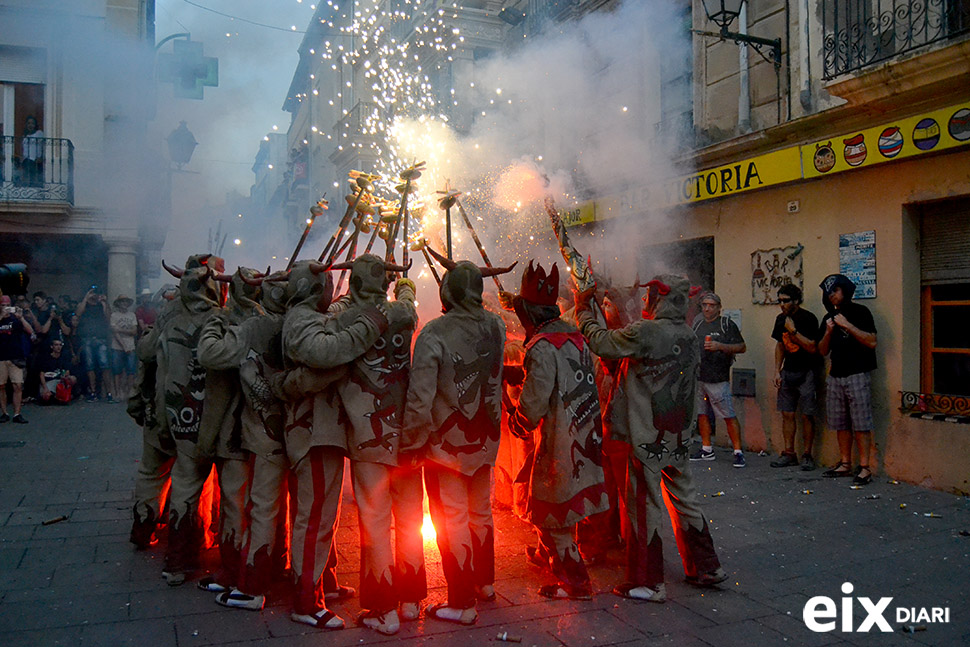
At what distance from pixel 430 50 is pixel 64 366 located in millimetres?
8996

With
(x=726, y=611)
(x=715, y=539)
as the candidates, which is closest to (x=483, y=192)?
(x=715, y=539)

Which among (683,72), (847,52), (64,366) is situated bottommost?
(64,366)

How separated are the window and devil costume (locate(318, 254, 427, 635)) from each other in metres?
5.66

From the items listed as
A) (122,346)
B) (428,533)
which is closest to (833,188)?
(428,533)

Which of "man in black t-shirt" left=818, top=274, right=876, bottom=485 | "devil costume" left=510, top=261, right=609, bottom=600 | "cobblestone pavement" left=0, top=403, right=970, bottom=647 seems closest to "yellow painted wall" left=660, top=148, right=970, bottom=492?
"man in black t-shirt" left=818, top=274, right=876, bottom=485

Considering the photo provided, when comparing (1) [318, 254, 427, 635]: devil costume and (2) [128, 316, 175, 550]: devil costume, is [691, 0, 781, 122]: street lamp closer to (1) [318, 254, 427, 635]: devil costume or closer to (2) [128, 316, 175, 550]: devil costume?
(1) [318, 254, 427, 635]: devil costume

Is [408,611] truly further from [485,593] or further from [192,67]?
[192,67]

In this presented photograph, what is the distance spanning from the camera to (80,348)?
13.0 m

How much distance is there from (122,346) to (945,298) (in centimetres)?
1224

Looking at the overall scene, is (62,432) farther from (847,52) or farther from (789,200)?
(847,52)

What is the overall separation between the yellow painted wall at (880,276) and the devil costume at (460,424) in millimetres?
4765

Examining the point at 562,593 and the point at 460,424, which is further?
the point at 562,593

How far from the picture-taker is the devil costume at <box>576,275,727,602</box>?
4285 millimetres

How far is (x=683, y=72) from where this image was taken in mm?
10188
